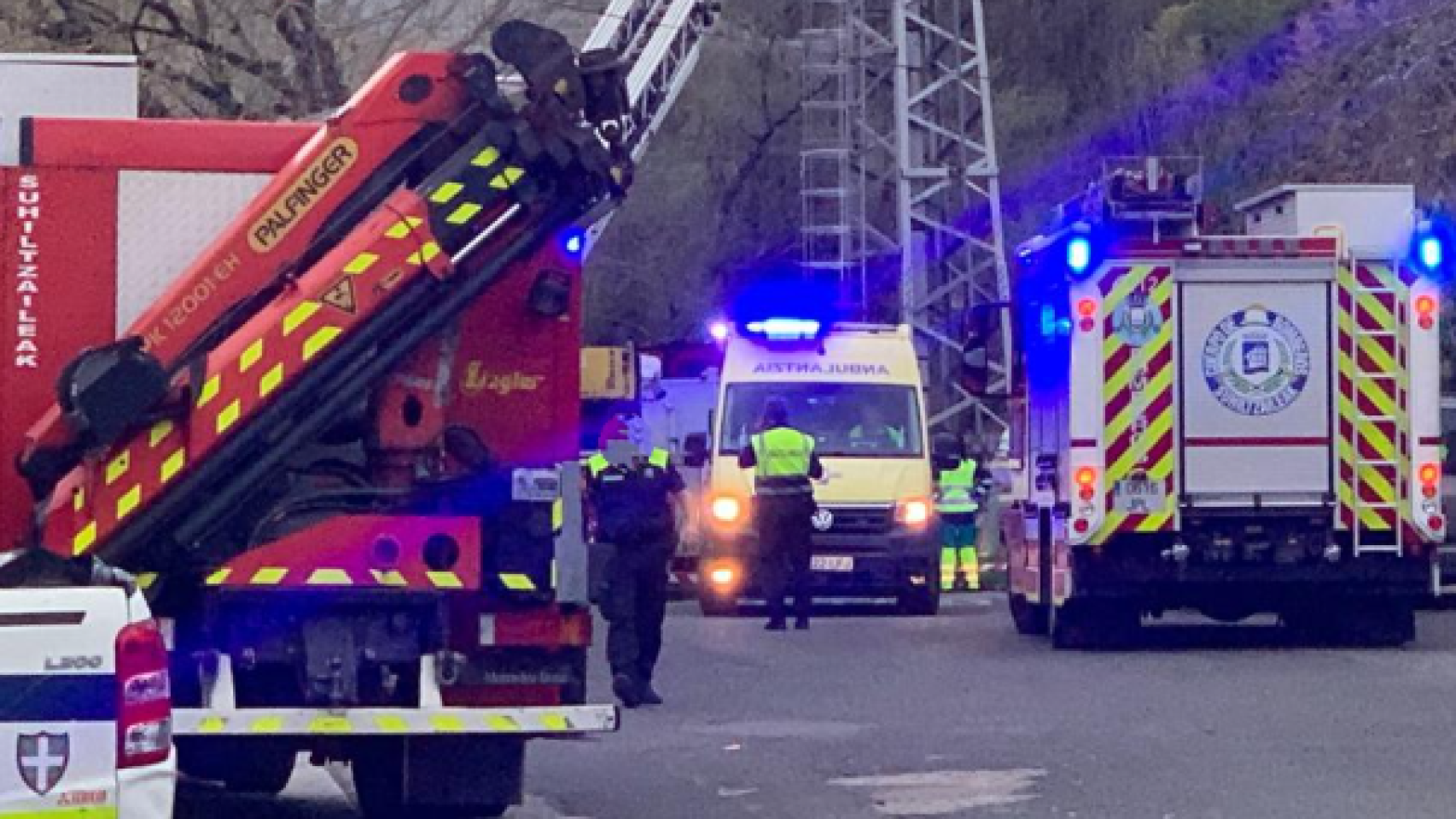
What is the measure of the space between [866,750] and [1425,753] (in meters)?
2.61

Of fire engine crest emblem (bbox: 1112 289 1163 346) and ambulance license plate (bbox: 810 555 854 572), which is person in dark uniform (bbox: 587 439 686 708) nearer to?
fire engine crest emblem (bbox: 1112 289 1163 346)

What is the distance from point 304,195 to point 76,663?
385 cm

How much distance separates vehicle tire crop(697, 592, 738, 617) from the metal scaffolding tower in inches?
386

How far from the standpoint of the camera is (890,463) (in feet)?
78.5

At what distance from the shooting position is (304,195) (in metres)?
10.2

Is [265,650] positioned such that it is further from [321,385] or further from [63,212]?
[63,212]

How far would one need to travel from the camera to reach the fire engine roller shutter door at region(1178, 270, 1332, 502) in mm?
18828

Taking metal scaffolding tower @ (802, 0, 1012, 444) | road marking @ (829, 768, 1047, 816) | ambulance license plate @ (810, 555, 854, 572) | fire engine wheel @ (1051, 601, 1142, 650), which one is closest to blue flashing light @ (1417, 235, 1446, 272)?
fire engine wheel @ (1051, 601, 1142, 650)

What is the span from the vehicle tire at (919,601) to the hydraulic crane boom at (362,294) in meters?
13.6

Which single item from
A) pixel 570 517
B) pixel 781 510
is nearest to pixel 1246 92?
pixel 781 510

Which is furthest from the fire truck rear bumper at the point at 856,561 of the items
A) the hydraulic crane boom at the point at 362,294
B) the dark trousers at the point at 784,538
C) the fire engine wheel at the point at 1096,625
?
the hydraulic crane boom at the point at 362,294

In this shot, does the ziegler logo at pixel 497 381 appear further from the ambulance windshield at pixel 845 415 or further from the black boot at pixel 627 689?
the ambulance windshield at pixel 845 415

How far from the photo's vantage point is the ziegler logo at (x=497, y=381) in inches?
419

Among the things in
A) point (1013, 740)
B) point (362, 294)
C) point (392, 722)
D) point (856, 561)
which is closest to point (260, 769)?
point (392, 722)
